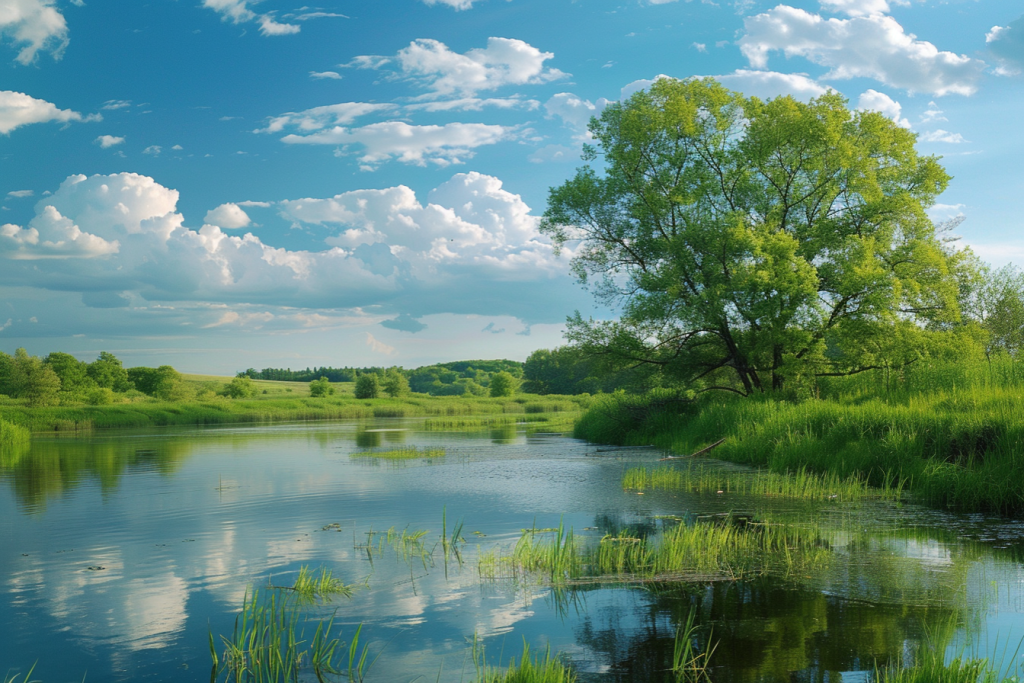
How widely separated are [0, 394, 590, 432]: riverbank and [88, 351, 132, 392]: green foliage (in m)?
25.2

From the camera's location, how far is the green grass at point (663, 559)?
982 centimetres

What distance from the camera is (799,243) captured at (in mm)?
30688

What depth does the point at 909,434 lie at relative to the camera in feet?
56.5

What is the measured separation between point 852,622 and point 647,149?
2870cm

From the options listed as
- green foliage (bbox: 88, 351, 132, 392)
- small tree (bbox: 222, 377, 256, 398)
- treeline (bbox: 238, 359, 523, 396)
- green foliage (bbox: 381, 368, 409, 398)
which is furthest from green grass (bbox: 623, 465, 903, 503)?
treeline (bbox: 238, 359, 523, 396)

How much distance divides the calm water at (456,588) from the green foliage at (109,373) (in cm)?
9620

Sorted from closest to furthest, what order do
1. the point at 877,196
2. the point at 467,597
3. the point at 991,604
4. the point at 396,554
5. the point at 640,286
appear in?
the point at 991,604 → the point at 467,597 → the point at 396,554 → the point at 877,196 → the point at 640,286

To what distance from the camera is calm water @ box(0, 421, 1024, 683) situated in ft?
23.6

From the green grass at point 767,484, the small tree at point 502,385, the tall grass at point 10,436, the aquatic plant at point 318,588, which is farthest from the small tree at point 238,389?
the aquatic plant at point 318,588

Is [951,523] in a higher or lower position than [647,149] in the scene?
lower

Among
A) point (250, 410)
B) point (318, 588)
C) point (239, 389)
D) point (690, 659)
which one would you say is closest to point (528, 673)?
point (690, 659)

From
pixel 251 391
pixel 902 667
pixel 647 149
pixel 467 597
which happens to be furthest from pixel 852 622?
pixel 251 391

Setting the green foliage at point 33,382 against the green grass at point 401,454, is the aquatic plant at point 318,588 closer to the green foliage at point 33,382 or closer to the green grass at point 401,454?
the green grass at point 401,454

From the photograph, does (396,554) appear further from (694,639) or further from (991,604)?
(991,604)
